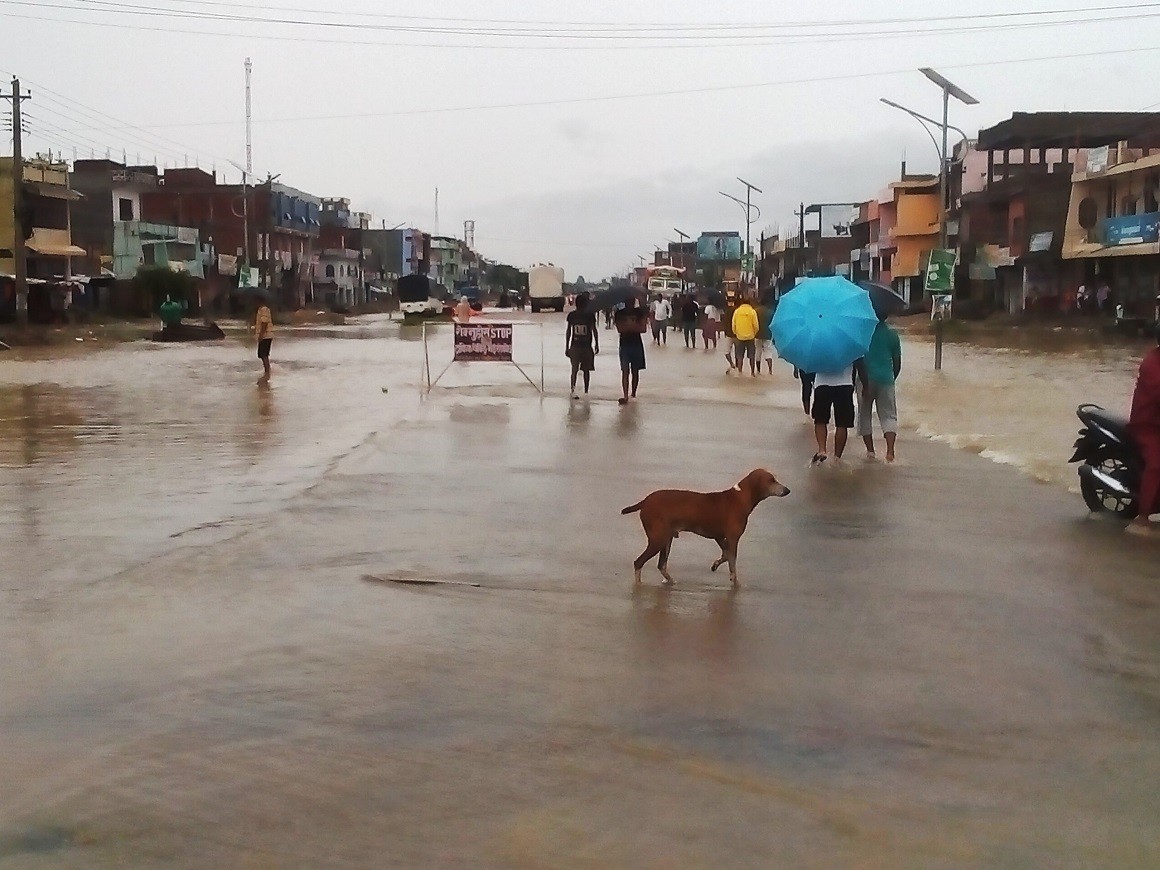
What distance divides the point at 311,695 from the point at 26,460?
940 centimetres

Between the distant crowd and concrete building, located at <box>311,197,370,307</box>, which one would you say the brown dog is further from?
concrete building, located at <box>311,197,370,307</box>

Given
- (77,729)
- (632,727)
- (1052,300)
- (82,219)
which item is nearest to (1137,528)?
(632,727)

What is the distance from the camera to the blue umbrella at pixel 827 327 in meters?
12.8

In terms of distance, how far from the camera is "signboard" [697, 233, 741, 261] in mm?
182250

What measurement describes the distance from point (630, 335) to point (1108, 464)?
403 inches

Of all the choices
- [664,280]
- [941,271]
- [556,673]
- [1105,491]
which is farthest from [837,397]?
[664,280]

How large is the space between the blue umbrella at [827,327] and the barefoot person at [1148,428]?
3.11 m

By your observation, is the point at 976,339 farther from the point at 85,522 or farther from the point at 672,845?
the point at 672,845

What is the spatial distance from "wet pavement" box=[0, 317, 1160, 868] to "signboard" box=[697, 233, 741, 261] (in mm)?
165197

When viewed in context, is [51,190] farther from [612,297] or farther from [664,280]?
[612,297]

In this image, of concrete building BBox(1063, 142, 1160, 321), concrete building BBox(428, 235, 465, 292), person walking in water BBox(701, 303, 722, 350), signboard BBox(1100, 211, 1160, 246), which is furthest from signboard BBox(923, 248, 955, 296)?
concrete building BBox(428, 235, 465, 292)

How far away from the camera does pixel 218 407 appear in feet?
67.8

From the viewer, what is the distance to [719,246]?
184125 millimetres

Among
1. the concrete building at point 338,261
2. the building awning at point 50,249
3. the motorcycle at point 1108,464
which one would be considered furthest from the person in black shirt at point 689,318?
the concrete building at point 338,261
